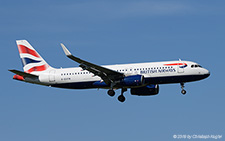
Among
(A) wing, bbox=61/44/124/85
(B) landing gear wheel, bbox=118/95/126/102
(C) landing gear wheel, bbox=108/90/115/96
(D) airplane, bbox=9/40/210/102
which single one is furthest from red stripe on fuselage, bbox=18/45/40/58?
(B) landing gear wheel, bbox=118/95/126/102

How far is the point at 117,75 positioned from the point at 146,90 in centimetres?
673

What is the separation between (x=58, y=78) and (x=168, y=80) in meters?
14.2

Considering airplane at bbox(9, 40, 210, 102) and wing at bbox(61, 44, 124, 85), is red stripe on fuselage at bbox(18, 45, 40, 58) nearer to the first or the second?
airplane at bbox(9, 40, 210, 102)

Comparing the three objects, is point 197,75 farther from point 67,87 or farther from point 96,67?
point 67,87

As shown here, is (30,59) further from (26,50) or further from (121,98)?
(121,98)

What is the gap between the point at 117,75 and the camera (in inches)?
2399

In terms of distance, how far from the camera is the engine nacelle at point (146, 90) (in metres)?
65.9

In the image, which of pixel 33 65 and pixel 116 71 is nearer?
pixel 116 71

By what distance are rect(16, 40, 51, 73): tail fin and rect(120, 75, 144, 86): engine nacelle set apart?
38.6ft

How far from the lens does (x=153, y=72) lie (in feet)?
198

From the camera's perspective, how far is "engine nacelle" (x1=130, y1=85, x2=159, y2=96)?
65938mm

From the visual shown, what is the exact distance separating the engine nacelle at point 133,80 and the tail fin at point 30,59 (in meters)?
11.8

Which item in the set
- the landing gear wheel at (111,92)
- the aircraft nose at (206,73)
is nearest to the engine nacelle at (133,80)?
the landing gear wheel at (111,92)

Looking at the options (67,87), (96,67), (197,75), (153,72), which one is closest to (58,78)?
(67,87)
